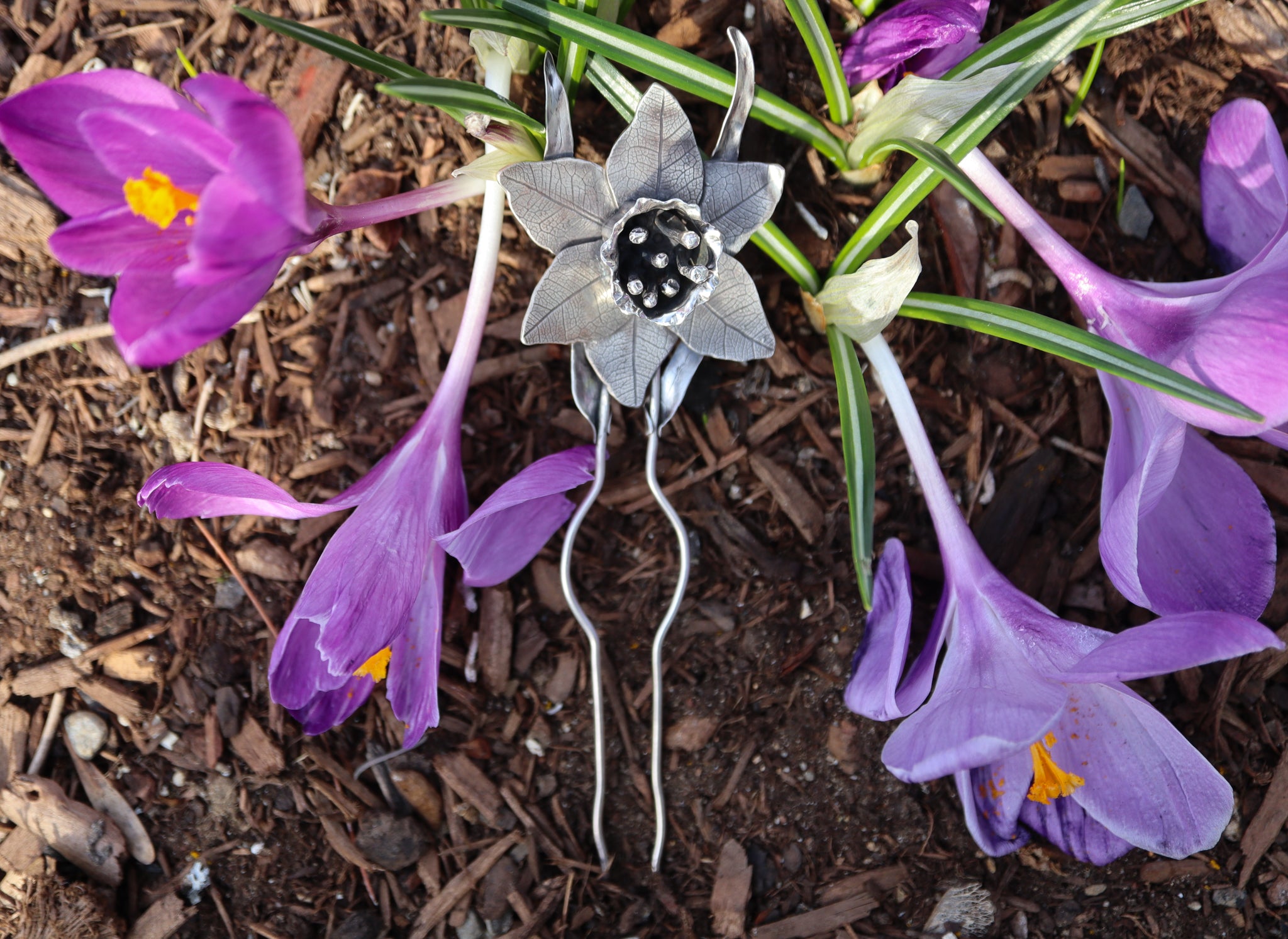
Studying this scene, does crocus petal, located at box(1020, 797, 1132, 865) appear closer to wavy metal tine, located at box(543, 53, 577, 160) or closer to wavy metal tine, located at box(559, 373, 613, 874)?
wavy metal tine, located at box(559, 373, 613, 874)

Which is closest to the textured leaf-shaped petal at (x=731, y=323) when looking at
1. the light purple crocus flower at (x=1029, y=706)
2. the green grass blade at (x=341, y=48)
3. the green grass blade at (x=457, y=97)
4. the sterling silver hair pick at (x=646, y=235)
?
the sterling silver hair pick at (x=646, y=235)

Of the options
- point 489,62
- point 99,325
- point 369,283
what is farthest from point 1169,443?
point 99,325

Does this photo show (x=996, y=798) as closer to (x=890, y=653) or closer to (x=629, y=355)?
(x=890, y=653)

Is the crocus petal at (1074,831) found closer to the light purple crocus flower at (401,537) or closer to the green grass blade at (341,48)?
the light purple crocus flower at (401,537)

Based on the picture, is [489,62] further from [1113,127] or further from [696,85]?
[1113,127]

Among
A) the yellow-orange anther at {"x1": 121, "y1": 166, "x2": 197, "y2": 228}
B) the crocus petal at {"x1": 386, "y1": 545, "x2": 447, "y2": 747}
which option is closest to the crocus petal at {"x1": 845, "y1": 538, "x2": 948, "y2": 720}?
the crocus petal at {"x1": 386, "y1": 545, "x2": 447, "y2": 747}

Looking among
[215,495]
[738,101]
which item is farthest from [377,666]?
[738,101]
